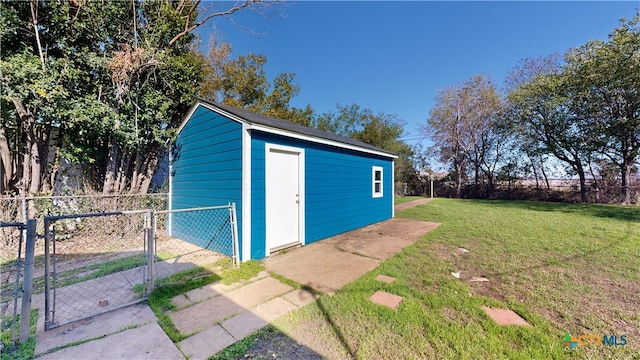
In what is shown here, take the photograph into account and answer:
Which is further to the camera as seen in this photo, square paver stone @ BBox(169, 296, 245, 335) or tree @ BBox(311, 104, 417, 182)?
tree @ BBox(311, 104, 417, 182)

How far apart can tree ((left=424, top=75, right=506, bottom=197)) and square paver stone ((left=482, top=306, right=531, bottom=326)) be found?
57.1ft

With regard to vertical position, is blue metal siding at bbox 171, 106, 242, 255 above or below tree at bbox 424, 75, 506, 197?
below

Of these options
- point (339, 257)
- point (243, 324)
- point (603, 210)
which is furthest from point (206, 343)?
point (603, 210)

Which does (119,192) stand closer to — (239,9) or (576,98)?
(239,9)

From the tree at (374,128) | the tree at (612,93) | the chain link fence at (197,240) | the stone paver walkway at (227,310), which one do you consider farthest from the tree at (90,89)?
the tree at (612,93)

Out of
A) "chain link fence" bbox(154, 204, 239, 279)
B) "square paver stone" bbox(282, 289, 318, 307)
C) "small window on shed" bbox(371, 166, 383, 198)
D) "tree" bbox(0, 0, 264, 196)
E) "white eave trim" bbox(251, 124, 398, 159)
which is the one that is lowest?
"square paver stone" bbox(282, 289, 318, 307)

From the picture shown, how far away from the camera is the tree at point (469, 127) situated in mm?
16406

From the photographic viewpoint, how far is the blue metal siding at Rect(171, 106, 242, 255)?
3896 millimetres

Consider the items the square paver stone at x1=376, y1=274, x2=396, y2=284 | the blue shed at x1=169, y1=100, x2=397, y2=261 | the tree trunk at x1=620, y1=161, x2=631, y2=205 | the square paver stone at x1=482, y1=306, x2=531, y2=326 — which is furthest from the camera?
the tree trunk at x1=620, y1=161, x2=631, y2=205

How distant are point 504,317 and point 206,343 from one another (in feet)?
8.74

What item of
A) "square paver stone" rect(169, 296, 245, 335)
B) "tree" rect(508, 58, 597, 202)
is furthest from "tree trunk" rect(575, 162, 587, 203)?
"square paver stone" rect(169, 296, 245, 335)

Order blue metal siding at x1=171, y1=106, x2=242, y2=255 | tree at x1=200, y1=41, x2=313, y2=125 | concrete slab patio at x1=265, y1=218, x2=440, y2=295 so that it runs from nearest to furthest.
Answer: concrete slab patio at x1=265, y1=218, x2=440, y2=295 < blue metal siding at x1=171, y1=106, x2=242, y2=255 < tree at x1=200, y1=41, x2=313, y2=125

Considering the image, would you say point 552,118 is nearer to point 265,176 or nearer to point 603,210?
point 603,210

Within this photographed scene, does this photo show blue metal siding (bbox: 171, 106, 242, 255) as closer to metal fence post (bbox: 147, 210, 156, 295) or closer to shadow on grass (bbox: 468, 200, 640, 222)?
metal fence post (bbox: 147, 210, 156, 295)
